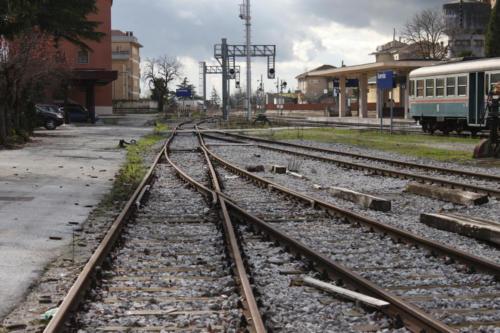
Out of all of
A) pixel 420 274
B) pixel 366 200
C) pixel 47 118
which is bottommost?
pixel 420 274

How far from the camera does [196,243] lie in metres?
7.08

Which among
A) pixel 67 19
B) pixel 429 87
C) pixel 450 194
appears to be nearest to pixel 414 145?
pixel 429 87

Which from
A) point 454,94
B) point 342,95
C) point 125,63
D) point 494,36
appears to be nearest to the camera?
point 454,94

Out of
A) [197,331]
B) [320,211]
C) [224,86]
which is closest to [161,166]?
[320,211]

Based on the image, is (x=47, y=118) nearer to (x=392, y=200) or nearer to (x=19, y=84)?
(x=19, y=84)

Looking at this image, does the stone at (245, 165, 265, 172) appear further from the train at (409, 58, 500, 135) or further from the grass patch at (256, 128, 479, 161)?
the train at (409, 58, 500, 135)

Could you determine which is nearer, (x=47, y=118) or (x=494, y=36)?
(x=47, y=118)

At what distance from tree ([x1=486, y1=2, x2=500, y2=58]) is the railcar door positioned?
41.8 meters

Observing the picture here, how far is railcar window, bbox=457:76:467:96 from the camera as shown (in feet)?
85.2

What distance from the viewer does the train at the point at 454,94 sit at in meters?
24.9

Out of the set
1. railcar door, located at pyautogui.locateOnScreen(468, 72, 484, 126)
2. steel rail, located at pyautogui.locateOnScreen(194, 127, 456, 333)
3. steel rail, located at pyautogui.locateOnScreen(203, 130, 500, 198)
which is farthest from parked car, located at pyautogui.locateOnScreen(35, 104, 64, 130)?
steel rail, located at pyautogui.locateOnScreen(194, 127, 456, 333)

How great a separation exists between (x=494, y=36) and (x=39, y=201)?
205 feet

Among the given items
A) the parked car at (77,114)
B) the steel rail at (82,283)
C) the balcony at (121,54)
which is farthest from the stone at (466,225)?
the balcony at (121,54)

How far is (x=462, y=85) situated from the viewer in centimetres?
2619
